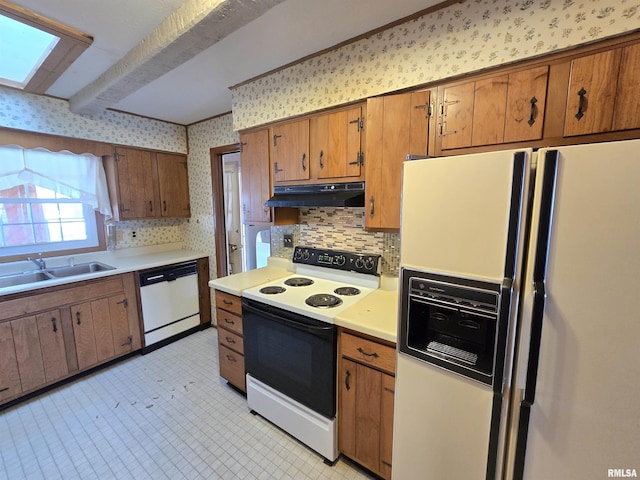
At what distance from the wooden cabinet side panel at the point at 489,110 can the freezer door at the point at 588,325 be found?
51 cm

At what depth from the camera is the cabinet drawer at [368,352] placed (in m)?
1.37

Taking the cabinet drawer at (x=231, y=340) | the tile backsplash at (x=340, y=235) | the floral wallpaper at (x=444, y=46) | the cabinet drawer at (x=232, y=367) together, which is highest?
the floral wallpaper at (x=444, y=46)

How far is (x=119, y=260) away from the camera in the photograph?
2943 millimetres

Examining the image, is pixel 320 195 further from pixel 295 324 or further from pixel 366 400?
pixel 366 400

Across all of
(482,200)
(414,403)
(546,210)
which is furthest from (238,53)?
(414,403)

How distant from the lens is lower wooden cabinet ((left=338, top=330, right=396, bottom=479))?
1399 millimetres

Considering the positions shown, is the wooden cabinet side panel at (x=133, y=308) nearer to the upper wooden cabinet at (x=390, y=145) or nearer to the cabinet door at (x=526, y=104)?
the upper wooden cabinet at (x=390, y=145)

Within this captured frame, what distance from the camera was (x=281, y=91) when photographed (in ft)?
6.68

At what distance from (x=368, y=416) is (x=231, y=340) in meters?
1.20

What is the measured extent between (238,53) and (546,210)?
1.92m

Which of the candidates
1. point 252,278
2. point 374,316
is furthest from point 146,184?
point 374,316

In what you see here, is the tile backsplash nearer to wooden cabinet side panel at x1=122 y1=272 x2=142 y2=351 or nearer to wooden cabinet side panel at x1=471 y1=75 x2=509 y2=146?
wooden cabinet side panel at x1=471 y1=75 x2=509 y2=146

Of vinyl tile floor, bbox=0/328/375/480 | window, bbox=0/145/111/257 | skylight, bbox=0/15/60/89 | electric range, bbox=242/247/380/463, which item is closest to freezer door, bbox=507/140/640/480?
electric range, bbox=242/247/380/463

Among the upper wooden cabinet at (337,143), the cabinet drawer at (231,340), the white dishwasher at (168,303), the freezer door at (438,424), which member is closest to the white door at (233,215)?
the white dishwasher at (168,303)
